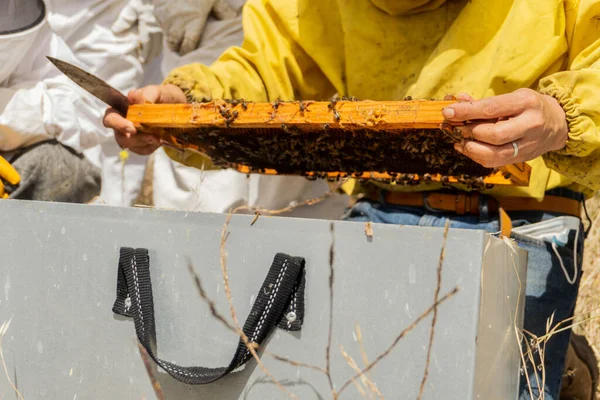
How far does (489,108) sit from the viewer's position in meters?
1.11

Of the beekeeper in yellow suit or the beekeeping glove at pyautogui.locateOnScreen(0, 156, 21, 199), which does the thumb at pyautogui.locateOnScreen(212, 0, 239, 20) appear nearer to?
the beekeeper in yellow suit

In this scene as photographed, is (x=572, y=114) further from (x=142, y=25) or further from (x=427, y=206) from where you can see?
(x=142, y=25)

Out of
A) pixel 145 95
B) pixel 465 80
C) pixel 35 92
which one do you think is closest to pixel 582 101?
pixel 465 80

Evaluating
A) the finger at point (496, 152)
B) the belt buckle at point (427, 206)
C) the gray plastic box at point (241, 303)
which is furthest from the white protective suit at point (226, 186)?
the finger at point (496, 152)

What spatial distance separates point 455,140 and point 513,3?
0.52 m

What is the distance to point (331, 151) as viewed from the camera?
1577 millimetres

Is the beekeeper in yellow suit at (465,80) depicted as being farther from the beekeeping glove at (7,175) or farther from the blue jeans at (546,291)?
the beekeeping glove at (7,175)

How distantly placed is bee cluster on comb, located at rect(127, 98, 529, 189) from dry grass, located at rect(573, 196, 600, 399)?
0.93 m

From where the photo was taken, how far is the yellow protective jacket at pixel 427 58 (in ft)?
4.39

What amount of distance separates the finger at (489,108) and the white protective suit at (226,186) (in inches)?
52.4

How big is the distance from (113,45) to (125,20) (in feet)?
0.35

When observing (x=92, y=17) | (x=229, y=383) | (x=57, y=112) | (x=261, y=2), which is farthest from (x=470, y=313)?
(x=92, y=17)

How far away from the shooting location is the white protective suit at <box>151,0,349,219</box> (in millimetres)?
2433

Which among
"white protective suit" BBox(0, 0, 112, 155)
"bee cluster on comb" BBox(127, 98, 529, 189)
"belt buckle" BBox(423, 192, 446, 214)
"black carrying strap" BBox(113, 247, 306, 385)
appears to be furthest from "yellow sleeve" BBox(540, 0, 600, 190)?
"white protective suit" BBox(0, 0, 112, 155)
